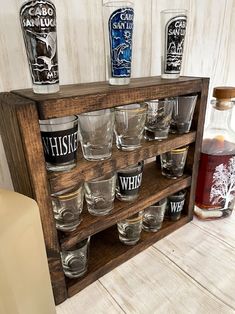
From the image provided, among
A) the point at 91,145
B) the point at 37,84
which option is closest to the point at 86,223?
the point at 91,145

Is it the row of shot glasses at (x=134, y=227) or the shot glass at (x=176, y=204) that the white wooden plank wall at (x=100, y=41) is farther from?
the shot glass at (x=176, y=204)

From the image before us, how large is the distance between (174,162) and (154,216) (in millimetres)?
124

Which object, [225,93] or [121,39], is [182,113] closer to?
[225,93]

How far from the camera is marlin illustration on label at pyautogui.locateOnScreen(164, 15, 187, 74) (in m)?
0.46

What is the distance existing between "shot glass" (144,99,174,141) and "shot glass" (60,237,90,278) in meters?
0.24

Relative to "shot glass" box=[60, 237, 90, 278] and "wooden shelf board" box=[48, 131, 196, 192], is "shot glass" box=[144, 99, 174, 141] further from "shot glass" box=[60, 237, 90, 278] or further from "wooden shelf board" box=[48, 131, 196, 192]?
"shot glass" box=[60, 237, 90, 278]

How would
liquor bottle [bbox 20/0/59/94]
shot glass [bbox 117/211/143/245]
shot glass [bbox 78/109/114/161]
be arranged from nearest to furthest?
1. liquor bottle [bbox 20/0/59/94]
2. shot glass [bbox 78/109/114/161]
3. shot glass [bbox 117/211/143/245]

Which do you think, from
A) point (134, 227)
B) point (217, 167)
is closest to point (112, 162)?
point (134, 227)

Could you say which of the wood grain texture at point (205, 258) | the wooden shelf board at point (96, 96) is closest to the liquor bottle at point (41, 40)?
the wooden shelf board at point (96, 96)

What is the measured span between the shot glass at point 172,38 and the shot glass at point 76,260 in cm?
35

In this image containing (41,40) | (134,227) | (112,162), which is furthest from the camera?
(134,227)

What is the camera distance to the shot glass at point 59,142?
36cm

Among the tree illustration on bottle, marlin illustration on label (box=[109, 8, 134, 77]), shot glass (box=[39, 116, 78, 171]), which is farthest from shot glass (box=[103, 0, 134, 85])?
the tree illustration on bottle

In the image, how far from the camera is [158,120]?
1.69ft
